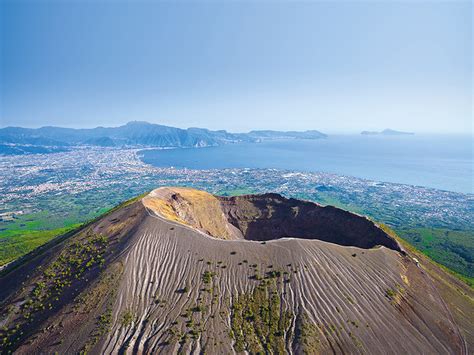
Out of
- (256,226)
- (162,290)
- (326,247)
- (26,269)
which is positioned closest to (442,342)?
(326,247)

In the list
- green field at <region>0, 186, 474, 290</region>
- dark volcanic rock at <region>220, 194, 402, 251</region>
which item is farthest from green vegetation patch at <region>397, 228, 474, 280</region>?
dark volcanic rock at <region>220, 194, 402, 251</region>

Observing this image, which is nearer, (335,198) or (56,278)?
(56,278)

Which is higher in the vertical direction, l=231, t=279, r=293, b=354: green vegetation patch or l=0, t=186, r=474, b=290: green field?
l=231, t=279, r=293, b=354: green vegetation patch

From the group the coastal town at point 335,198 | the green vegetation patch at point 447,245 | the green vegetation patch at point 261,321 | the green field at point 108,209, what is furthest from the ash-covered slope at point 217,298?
the coastal town at point 335,198

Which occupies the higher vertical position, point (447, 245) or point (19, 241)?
point (19, 241)

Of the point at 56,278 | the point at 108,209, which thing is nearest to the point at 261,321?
the point at 56,278

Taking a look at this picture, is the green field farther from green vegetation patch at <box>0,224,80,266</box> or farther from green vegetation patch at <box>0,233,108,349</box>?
green vegetation patch at <box>0,233,108,349</box>

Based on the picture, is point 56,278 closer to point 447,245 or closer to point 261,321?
point 261,321

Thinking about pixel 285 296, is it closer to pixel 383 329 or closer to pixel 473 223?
pixel 383 329

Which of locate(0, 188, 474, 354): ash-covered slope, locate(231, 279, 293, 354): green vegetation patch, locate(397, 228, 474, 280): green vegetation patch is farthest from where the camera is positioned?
locate(397, 228, 474, 280): green vegetation patch
